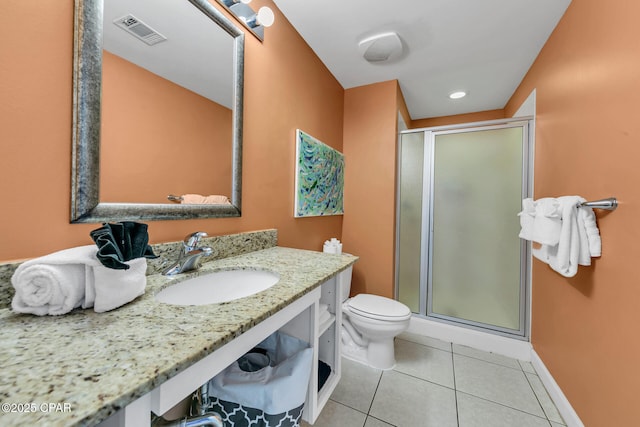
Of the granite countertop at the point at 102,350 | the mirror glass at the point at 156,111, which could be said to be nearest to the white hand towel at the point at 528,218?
the granite countertop at the point at 102,350

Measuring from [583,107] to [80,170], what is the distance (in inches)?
83.9

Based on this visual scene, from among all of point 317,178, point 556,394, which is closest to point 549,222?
point 556,394

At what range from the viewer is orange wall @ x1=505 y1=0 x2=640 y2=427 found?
0.90 m

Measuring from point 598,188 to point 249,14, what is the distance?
186 centimetres

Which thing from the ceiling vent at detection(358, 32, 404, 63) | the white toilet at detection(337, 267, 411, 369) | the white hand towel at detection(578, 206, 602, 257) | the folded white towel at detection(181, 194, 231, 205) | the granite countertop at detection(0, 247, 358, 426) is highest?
the ceiling vent at detection(358, 32, 404, 63)

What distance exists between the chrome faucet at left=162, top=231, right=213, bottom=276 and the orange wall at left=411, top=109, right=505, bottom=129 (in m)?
3.25

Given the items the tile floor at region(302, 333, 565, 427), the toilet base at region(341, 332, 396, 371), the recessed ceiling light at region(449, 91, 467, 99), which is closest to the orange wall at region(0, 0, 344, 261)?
the tile floor at region(302, 333, 565, 427)

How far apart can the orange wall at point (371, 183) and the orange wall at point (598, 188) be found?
108 centimetres

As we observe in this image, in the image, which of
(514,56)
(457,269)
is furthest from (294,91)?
(457,269)

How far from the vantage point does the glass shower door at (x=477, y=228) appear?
6.49ft

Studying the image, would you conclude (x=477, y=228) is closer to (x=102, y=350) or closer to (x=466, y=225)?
(x=466, y=225)

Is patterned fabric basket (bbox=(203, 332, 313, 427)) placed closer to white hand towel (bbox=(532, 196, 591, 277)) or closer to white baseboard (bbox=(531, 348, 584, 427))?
white hand towel (bbox=(532, 196, 591, 277))

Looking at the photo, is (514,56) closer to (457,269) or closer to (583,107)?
(583,107)

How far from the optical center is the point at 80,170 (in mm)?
718
